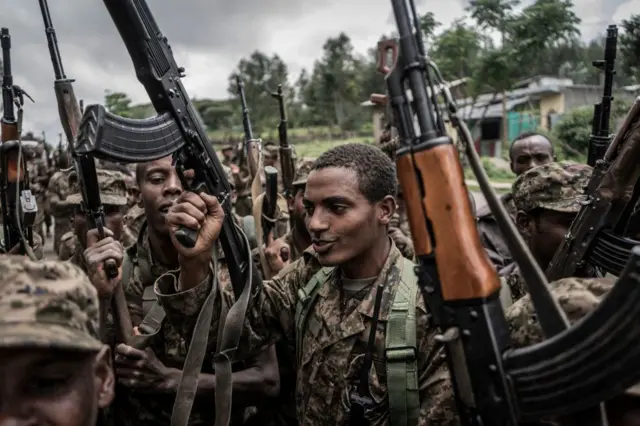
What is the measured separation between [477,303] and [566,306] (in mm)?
315

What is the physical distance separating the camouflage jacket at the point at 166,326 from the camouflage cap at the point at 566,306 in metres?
1.22

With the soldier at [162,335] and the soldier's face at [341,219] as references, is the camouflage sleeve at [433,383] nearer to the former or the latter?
the soldier's face at [341,219]

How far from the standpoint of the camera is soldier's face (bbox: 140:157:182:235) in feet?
10.1

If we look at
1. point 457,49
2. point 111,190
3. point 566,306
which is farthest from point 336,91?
point 566,306

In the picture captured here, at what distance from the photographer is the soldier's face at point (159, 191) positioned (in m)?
3.09

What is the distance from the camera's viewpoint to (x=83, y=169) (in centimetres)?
281

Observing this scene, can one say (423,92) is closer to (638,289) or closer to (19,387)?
(638,289)

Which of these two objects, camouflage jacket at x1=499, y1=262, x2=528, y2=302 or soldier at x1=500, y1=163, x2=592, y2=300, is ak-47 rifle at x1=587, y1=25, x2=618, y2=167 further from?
camouflage jacket at x1=499, y1=262, x2=528, y2=302

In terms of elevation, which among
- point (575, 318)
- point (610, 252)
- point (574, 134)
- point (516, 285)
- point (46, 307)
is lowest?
point (574, 134)

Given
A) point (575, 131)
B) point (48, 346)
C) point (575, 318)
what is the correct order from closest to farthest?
point (48, 346) < point (575, 318) < point (575, 131)

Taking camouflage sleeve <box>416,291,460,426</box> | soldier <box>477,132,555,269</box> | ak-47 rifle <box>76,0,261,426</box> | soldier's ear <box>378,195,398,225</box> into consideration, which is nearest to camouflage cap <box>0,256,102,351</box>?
ak-47 rifle <box>76,0,261,426</box>

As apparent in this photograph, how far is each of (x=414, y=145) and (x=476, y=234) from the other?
0.30m

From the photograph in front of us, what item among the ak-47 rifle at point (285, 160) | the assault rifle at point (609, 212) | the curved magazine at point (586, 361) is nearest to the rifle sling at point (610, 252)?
the assault rifle at point (609, 212)

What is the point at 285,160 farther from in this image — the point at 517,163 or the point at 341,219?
the point at 341,219
